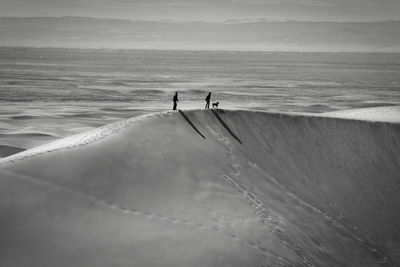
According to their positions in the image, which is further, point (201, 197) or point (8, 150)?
point (8, 150)

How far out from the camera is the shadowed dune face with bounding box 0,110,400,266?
28.1 ft

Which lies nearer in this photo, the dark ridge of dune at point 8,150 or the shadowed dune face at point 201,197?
the shadowed dune face at point 201,197

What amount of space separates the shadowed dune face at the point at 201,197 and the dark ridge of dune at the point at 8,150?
30.6 ft

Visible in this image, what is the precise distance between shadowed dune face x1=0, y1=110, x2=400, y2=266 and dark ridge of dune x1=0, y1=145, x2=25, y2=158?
9.32 metres

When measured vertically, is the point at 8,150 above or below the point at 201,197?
below

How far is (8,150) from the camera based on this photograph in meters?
20.9

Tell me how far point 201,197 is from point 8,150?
13767 millimetres

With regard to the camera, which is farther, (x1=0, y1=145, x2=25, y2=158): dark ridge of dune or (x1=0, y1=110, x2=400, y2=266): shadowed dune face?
(x1=0, y1=145, x2=25, y2=158): dark ridge of dune

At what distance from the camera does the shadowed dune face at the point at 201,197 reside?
856cm

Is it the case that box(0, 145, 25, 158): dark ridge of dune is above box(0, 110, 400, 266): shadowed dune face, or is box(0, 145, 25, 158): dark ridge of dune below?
below

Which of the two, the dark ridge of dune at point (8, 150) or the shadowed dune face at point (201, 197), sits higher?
the shadowed dune face at point (201, 197)

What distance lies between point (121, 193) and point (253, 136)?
5.97 metres

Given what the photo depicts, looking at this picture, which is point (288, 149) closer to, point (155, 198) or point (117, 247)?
point (155, 198)

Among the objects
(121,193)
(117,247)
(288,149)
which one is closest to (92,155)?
(121,193)
